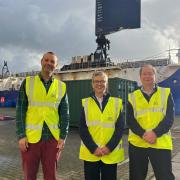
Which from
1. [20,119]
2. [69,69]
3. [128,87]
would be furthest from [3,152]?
[69,69]

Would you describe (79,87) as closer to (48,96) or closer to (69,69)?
(48,96)

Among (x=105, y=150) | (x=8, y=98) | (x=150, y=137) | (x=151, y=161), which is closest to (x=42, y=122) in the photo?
(x=105, y=150)

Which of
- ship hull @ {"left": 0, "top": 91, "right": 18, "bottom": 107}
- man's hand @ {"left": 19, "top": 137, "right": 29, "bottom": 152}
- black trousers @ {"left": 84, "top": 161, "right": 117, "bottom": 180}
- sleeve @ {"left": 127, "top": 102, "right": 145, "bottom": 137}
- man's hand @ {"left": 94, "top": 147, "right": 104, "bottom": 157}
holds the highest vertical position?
sleeve @ {"left": 127, "top": 102, "right": 145, "bottom": 137}

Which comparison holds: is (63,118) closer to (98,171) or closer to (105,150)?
(105,150)

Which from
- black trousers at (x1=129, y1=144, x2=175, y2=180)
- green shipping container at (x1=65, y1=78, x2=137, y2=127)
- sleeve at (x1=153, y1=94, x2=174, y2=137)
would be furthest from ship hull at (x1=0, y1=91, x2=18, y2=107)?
sleeve at (x1=153, y1=94, x2=174, y2=137)

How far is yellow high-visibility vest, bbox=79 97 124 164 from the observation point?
372 centimetres

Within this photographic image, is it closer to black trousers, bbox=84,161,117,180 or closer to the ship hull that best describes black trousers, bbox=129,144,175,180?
black trousers, bbox=84,161,117,180

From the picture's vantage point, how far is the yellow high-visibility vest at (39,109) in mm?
3689

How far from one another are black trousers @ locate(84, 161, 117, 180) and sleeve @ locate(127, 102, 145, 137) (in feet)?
1.63

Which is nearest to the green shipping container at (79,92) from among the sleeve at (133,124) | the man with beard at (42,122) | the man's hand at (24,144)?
the sleeve at (133,124)

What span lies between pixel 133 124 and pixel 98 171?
723mm

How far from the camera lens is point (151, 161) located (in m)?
3.82

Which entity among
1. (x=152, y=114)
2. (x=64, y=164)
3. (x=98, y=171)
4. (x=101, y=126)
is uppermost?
(x=152, y=114)

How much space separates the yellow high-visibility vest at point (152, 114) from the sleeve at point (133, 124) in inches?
1.6
